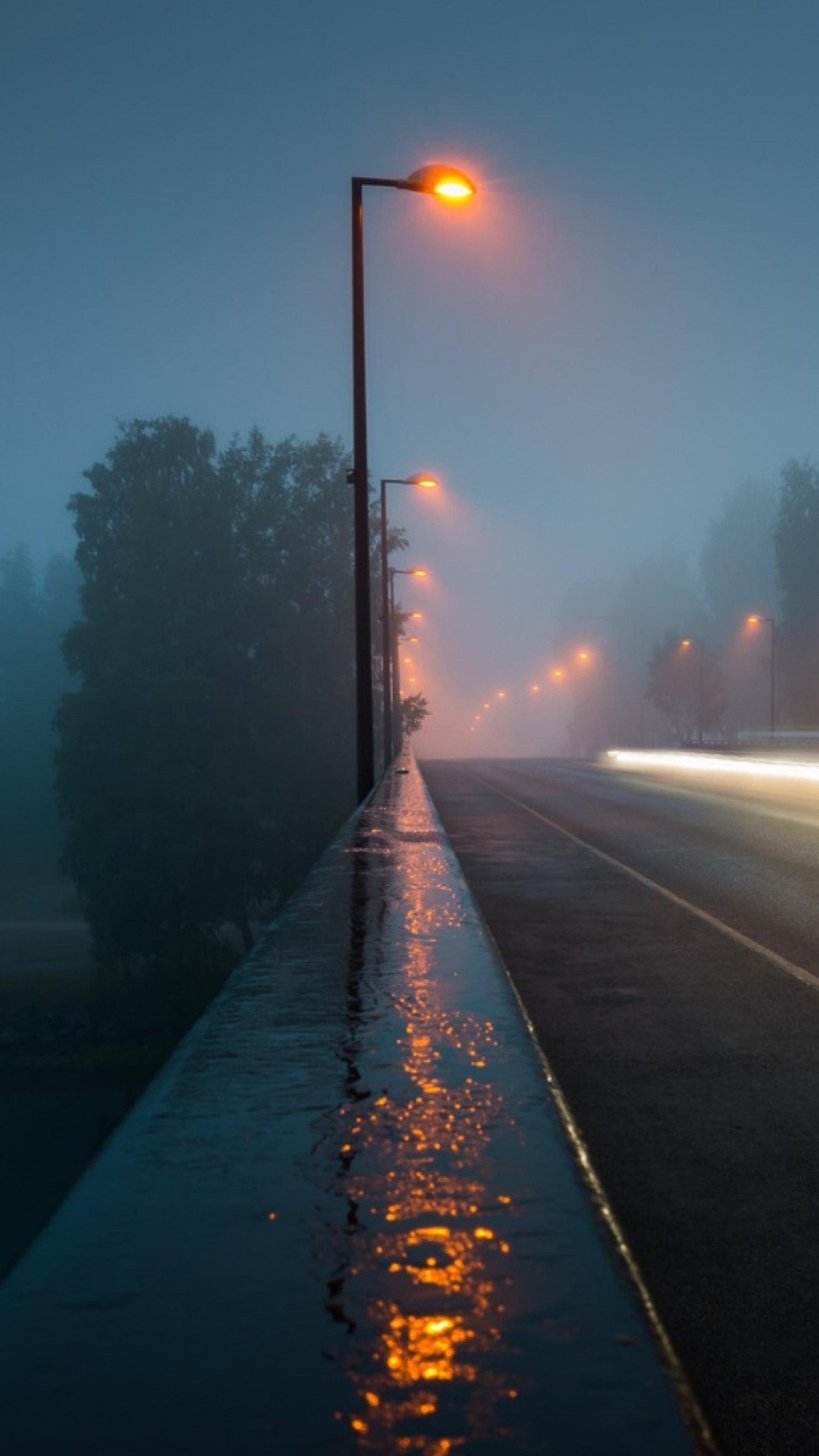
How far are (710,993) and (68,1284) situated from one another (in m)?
6.84

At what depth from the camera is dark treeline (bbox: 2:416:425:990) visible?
53.4m

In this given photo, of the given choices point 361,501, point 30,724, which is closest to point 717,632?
point 30,724

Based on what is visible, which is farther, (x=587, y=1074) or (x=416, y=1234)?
(x=587, y=1074)

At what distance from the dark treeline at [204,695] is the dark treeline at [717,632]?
3634 centimetres

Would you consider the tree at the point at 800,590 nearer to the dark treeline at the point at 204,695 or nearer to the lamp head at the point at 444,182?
the dark treeline at the point at 204,695

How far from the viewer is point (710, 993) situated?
8.08 metres

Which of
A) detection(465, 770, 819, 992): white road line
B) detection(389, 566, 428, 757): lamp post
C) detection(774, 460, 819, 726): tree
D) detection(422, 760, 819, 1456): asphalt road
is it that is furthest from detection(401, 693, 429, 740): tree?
detection(422, 760, 819, 1456): asphalt road

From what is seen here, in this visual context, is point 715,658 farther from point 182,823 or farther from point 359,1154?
point 359,1154

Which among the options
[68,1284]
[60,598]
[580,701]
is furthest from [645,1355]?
[580,701]

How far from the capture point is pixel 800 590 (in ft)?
341

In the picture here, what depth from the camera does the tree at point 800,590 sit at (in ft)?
335

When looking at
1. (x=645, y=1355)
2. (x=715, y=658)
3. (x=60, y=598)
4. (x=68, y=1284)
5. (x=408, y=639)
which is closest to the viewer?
(x=645, y=1355)

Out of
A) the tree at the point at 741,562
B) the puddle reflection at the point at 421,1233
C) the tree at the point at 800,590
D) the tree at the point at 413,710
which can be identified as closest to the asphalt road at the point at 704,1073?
the puddle reflection at the point at 421,1233

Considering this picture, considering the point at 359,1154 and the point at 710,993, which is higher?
the point at 359,1154
